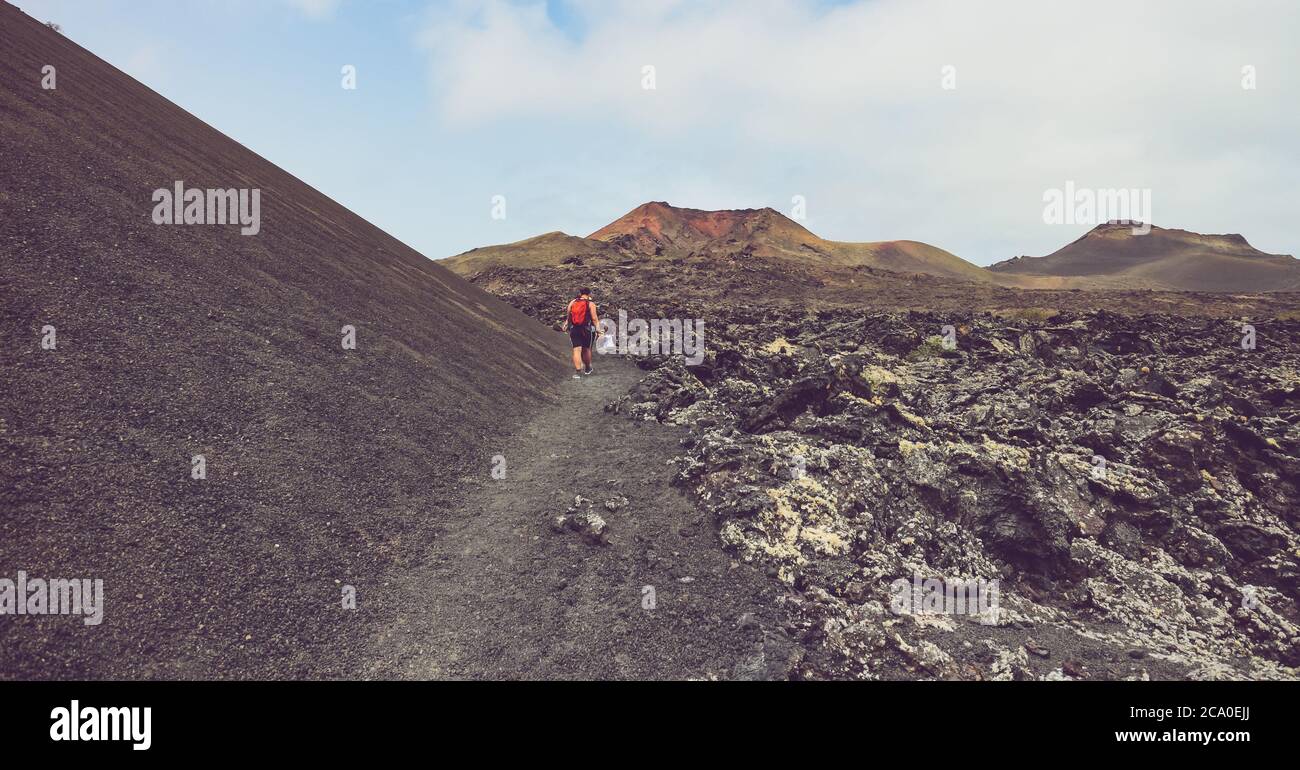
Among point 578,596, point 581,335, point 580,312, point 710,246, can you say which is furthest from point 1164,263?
point 578,596

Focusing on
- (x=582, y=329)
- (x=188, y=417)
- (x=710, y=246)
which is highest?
(x=710, y=246)

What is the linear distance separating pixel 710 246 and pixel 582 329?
184ft

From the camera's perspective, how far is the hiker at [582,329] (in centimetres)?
Answer: 1864

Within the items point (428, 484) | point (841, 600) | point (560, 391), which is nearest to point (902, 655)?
point (841, 600)

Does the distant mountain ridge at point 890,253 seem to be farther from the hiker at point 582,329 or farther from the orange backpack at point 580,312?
the orange backpack at point 580,312

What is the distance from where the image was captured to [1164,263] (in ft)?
265

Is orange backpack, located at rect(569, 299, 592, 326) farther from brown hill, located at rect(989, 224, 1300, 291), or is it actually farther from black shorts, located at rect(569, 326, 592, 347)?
brown hill, located at rect(989, 224, 1300, 291)

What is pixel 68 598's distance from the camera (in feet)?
17.8

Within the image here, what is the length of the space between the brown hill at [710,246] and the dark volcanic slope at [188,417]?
41224 mm

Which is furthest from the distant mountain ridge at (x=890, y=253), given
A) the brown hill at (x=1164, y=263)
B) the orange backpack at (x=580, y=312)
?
the orange backpack at (x=580, y=312)

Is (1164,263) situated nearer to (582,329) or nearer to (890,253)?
(890,253)
